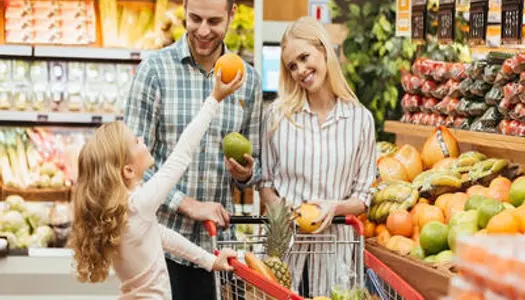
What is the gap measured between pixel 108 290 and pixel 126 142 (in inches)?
97.3

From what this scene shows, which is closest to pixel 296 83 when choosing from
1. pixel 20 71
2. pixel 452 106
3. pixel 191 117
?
pixel 191 117

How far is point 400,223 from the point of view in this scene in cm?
390

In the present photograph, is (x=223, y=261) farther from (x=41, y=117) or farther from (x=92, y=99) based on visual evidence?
(x=92, y=99)

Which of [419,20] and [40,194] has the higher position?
[419,20]

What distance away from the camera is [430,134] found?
198 inches

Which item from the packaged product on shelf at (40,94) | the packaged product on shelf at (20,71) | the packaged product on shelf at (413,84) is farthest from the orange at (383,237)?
the packaged product on shelf at (20,71)

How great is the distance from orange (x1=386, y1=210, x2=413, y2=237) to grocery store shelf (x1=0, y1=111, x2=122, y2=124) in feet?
8.66

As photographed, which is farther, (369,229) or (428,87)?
(428,87)

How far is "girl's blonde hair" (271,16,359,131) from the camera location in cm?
368

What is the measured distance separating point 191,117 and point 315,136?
44cm

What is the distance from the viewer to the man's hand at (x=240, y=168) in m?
3.55

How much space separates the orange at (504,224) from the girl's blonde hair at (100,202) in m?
1.14

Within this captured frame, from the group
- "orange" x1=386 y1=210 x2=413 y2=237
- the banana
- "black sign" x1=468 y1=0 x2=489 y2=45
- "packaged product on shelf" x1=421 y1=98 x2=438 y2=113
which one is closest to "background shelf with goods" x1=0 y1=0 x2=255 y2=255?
"packaged product on shelf" x1=421 y1=98 x2=438 y2=113

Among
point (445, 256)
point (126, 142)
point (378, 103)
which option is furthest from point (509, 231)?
point (378, 103)
